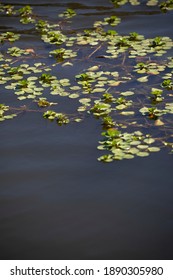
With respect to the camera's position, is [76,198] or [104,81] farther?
[104,81]

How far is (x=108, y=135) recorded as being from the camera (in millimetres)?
3672

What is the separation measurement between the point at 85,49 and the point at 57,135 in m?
1.53

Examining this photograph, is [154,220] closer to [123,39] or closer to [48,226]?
[48,226]

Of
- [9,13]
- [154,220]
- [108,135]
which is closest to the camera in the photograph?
[154,220]

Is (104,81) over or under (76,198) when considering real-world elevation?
over

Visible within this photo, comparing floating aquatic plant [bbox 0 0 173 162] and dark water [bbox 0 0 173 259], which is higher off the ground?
floating aquatic plant [bbox 0 0 173 162]

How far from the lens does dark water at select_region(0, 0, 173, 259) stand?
2990 mm

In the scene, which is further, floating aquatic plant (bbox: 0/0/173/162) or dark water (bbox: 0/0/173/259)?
floating aquatic plant (bbox: 0/0/173/162)

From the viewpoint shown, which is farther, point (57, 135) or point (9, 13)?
point (9, 13)

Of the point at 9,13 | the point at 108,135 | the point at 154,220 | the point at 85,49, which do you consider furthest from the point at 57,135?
the point at 9,13

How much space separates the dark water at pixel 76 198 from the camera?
299 centimetres

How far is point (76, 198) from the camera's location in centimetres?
331
